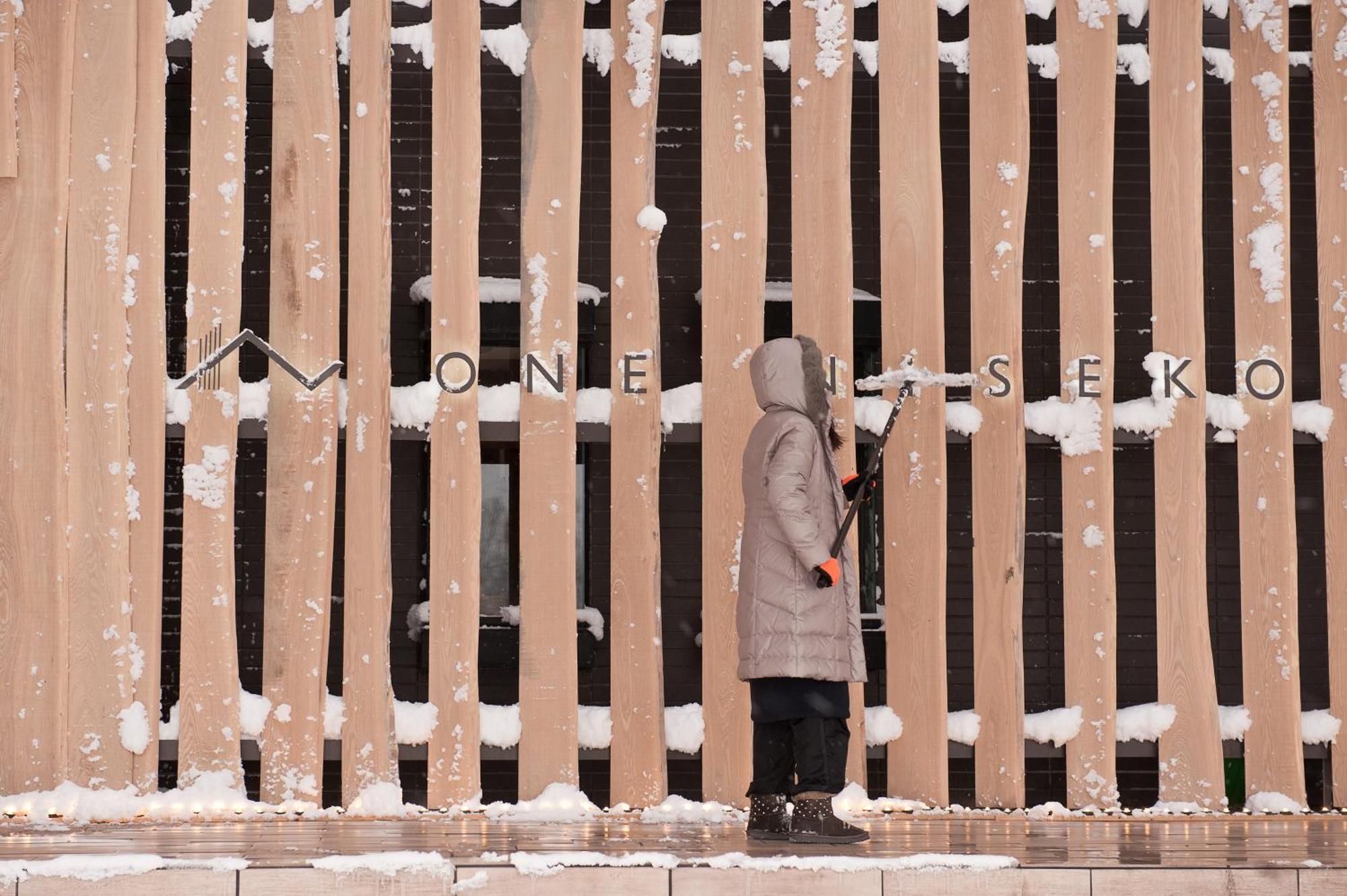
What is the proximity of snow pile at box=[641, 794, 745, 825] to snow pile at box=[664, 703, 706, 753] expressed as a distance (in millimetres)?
202

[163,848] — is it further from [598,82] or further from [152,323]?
[598,82]

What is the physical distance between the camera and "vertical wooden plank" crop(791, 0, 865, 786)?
556 cm

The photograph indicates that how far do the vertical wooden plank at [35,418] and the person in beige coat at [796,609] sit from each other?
8.36 ft

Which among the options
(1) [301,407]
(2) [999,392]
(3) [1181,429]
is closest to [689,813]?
(2) [999,392]

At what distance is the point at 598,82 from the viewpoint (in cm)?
716

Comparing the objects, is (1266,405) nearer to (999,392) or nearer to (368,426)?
(999,392)

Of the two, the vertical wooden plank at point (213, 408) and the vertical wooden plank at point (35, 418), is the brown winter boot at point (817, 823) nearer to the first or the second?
the vertical wooden plank at point (213, 408)

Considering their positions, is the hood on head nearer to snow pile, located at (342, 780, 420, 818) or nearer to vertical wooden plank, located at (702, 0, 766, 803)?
vertical wooden plank, located at (702, 0, 766, 803)

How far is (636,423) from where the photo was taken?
5523 mm

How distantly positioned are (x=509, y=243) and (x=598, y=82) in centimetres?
90

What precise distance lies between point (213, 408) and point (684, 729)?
2.13 m

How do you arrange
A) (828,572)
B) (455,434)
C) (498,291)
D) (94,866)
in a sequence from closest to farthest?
(94,866) < (828,572) < (455,434) < (498,291)

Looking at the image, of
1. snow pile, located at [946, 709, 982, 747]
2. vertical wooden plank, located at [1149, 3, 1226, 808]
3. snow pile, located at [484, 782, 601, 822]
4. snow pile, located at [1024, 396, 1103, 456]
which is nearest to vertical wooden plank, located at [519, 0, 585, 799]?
snow pile, located at [484, 782, 601, 822]

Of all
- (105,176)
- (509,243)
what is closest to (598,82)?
(509,243)
